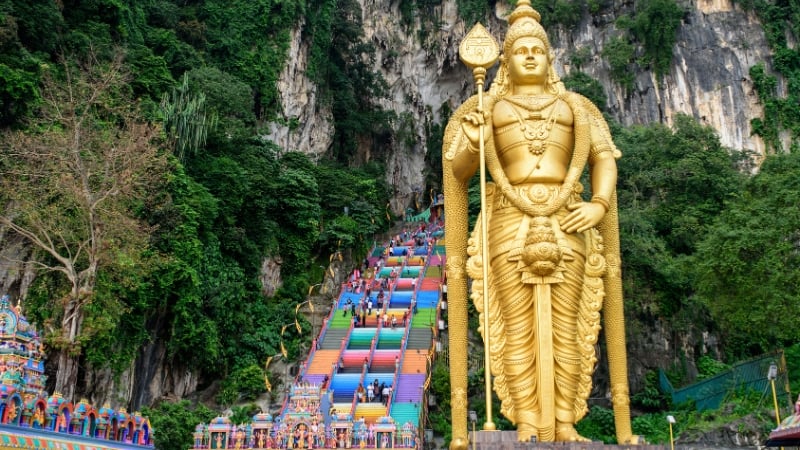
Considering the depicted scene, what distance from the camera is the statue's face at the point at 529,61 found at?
256 inches

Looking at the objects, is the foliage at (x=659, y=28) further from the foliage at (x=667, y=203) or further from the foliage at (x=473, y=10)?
the foliage at (x=473, y=10)

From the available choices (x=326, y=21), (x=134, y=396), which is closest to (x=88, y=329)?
(x=134, y=396)

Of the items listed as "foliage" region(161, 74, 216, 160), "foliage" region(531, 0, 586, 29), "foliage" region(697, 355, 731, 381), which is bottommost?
"foliage" region(697, 355, 731, 381)

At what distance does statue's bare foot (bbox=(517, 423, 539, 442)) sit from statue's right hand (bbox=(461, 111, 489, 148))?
2.27 metres

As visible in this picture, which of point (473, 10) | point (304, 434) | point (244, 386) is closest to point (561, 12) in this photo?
point (473, 10)

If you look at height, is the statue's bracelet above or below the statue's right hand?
below

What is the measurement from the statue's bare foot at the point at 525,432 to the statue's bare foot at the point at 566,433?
19 cm

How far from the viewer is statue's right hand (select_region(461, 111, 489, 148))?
5805 millimetres

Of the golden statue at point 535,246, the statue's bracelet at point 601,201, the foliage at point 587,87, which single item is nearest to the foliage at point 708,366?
the golden statue at point 535,246

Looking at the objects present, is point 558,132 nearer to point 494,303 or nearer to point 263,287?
point 494,303

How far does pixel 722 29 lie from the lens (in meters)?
23.5

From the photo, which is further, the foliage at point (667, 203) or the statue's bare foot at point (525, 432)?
the foliage at point (667, 203)

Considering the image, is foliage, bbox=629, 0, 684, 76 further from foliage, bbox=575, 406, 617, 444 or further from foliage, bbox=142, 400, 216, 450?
foliage, bbox=142, 400, 216, 450

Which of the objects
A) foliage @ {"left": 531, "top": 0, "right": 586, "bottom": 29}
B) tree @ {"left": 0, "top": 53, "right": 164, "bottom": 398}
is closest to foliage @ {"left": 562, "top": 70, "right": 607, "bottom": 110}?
foliage @ {"left": 531, "top": 0, "right": 586, "bottom": 29}
